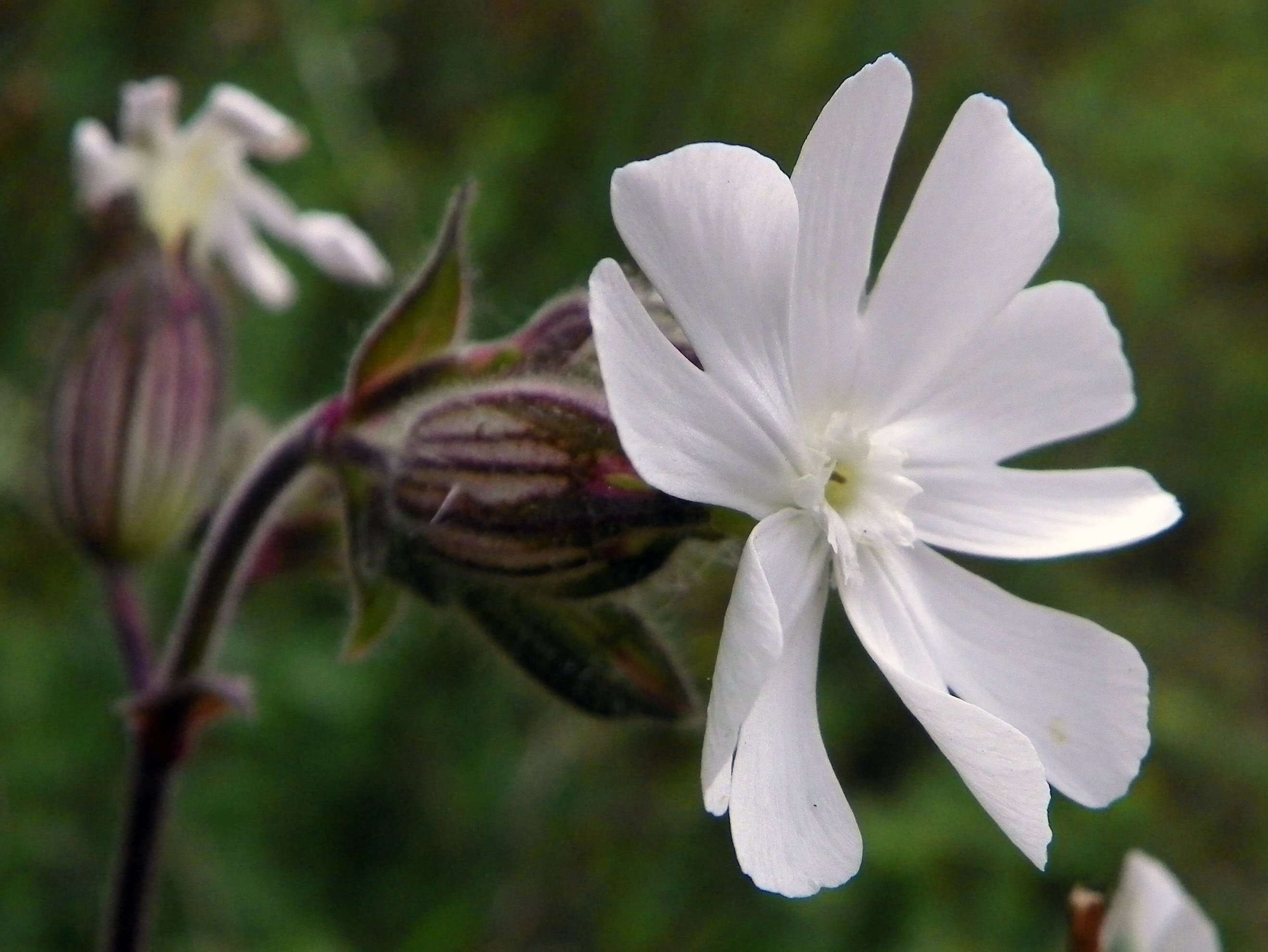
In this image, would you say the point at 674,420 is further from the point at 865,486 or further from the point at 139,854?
the point at 139,854

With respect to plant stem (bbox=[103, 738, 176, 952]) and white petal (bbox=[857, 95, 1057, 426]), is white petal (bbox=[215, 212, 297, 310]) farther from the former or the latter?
white petal (bbox=[857, 95, 1057, 426])

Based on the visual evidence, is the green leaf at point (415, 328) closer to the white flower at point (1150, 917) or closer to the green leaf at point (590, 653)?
the green leaf at point (590, 653)

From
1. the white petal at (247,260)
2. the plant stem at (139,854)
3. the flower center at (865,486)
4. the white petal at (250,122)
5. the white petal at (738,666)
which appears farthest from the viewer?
the white petal at (247,260)

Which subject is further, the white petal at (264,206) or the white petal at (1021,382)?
the white petal at (264,206)

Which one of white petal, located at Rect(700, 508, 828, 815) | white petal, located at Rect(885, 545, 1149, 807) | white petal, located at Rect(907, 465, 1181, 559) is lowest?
white petal, located at Rect(885, 545, 1149, 807)

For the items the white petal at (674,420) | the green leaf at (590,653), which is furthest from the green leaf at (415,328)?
the white petal at (674,420)

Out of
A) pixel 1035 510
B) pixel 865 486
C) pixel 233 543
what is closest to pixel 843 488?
pixel 865 486

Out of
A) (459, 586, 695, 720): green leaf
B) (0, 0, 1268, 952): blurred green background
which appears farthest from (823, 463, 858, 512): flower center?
(0, 0, 1268, 952): blurred green background
